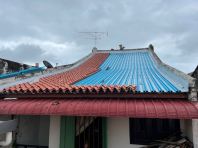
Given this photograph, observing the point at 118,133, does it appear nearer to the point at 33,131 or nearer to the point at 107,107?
the point at 107,107

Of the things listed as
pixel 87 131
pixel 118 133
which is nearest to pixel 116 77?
pixel 118 133

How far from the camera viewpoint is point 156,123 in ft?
22.3

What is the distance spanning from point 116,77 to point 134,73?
3.90 ft

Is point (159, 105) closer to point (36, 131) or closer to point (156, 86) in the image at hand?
point (156, 86)

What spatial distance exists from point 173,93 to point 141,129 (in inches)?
71.4

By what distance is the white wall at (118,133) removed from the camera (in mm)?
6926

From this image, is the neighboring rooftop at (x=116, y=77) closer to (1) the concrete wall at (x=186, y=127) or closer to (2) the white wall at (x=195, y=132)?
(2) the white wall at (x=195, y=132)

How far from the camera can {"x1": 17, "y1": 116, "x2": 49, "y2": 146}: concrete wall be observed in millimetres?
8285

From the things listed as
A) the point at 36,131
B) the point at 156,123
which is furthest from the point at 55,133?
the point at 156,123

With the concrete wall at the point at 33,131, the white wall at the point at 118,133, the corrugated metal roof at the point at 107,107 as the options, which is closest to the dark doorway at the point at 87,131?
the white wall at the point at 118,133

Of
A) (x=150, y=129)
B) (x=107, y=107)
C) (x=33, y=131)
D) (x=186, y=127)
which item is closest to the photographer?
(x=107, y=107)

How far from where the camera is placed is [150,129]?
6.79 m

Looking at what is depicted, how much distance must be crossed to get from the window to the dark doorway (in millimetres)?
1142

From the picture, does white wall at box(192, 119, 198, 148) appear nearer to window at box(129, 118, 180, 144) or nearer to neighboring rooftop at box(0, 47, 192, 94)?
neighboring rooftop at box(0, 47, 192, 94)
